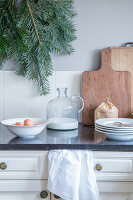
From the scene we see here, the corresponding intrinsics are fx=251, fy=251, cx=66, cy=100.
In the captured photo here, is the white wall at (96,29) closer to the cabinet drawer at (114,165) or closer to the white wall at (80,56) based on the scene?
the white wall at (80,56)

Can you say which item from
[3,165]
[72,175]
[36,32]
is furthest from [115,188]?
[36,32]

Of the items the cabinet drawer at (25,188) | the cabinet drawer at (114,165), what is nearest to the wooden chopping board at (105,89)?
the cabinet drawer at (114,165)

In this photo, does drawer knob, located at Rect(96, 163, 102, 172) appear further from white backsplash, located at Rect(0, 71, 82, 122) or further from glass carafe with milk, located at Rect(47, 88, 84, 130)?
white backsplash, located at Rect(0, 71, 82, 122)

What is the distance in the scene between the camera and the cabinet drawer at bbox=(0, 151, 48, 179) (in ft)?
4.14

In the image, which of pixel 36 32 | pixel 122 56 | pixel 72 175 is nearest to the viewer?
pixel 72 175

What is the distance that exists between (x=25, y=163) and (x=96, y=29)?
3.53ft

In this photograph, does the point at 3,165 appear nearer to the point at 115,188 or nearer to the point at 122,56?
the point at 115,188

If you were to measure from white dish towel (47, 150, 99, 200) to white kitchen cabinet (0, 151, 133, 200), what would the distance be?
5cm

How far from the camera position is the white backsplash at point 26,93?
1.82 metres

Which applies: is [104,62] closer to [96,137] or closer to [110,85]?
[110,85]

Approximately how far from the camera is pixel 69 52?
1783mm

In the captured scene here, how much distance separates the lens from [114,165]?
1.26 metres

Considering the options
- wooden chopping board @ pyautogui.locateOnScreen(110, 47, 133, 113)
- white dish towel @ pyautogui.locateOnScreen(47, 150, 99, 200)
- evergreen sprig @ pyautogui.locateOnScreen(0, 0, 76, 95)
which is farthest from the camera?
wooden chopping board @ pyautogui.locateOnScreen(110, 47, 133, 113)

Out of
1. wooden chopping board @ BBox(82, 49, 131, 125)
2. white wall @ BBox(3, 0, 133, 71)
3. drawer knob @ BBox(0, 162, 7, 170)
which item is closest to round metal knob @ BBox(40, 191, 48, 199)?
drawer knob @ BBox(0, 162, 7, 170)
